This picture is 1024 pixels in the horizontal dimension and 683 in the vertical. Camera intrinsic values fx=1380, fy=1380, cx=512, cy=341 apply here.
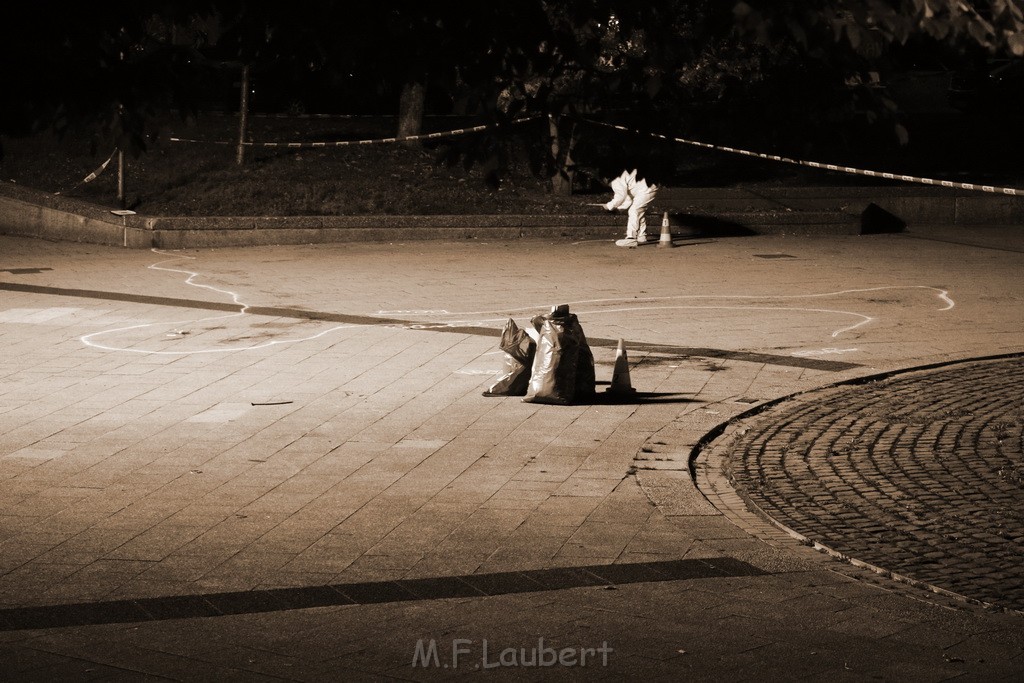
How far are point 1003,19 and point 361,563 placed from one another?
11.5 feet

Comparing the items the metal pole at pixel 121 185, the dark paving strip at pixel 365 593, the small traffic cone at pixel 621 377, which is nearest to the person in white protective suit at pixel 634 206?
the metal pole at pixel 121 185

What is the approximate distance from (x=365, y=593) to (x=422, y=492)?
1.59 metres

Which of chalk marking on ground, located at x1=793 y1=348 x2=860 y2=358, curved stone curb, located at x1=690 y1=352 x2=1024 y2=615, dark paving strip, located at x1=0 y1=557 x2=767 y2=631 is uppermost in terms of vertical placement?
chalk marking on ground, located at x1=793 y1=348 x2=860 y2=358

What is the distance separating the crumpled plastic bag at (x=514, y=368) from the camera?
32.2ft

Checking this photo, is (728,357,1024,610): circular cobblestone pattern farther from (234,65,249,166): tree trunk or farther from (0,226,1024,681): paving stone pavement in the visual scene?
(234,65,249,166): tree trunk

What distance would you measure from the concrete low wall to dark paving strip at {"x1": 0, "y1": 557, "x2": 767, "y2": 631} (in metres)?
14.0

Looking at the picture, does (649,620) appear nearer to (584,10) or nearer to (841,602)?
(841,602)

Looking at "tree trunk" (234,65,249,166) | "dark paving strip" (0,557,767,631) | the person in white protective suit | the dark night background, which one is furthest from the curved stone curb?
"tree trunk" (234,65,249,166)

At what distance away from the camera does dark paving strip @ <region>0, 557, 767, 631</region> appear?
18.2 feet

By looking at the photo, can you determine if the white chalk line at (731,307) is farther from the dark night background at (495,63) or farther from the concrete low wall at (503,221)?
the dark night background at (495,63)

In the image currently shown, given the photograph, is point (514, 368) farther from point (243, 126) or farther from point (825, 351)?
point (243, 126)

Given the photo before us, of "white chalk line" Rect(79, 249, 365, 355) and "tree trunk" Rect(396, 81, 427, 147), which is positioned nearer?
"white chalk line" Rect(79, 249, 365, 355)

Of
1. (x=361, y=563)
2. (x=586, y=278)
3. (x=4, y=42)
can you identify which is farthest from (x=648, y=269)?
(x=4, y=42)

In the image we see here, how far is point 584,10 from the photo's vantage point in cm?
500
